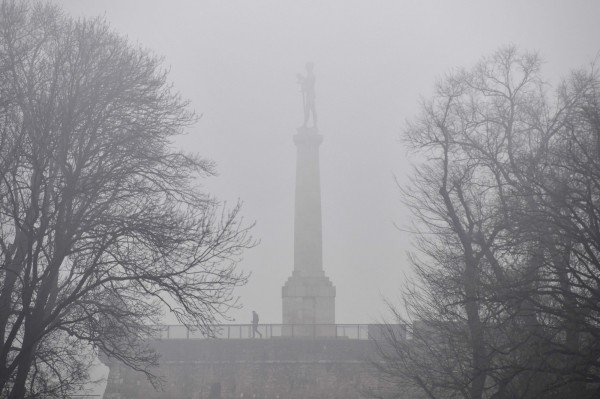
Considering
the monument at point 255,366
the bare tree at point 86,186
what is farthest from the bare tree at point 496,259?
the monument at point 255,366

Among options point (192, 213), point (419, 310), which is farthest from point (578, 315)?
point (192, 213)

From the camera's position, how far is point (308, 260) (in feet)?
127

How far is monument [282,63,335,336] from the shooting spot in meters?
37.6

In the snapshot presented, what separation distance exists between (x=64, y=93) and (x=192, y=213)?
11.8ft

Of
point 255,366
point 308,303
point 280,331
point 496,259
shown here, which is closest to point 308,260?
point 308,303

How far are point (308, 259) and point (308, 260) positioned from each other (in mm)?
52

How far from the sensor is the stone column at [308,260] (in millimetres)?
37569

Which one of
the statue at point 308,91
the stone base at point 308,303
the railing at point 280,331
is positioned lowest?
the railing at point 280,331

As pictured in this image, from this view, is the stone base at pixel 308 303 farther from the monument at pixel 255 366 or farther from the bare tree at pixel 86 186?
the bare tree at pixel 86 186

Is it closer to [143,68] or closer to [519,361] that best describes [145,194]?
[143,68]

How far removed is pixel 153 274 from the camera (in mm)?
14117

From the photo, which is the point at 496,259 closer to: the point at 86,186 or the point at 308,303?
the point at 86,186

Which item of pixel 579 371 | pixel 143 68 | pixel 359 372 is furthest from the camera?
pixel 359 372

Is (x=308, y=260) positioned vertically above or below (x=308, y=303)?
above
